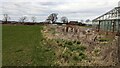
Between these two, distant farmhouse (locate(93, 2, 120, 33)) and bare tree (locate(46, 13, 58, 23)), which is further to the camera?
bare tree (locate(46, 13, 58, 23))

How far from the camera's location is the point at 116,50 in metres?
9.92

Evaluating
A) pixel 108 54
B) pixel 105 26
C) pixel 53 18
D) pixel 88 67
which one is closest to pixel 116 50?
pixel 108 54

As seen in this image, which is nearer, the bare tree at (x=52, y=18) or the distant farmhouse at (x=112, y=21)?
the distant farmhouse at (x=112, y=21)

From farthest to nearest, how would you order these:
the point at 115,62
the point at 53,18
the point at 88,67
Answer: the point at 53,18 → the point at 115,62 → the point at 88,67

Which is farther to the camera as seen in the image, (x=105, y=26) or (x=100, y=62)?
(x=105, y=26)

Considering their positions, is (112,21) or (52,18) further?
(52,18)

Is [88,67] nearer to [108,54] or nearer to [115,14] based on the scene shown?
[108,54]

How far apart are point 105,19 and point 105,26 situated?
3.75 ft

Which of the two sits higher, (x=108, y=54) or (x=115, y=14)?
(x=115, y=14)

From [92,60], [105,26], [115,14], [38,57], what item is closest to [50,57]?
[38,57]

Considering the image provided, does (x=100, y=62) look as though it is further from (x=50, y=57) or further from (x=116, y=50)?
(x=50, y=57)

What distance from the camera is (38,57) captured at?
34.7 ft

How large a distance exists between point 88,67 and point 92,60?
1.09 meters

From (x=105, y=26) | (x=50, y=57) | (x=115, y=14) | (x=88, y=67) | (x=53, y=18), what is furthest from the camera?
(x=53, y=18)
